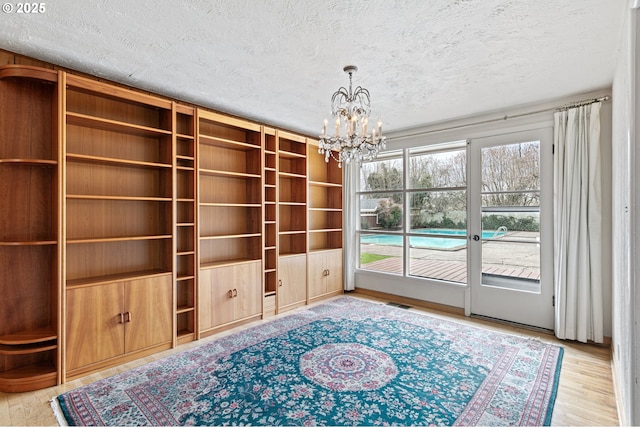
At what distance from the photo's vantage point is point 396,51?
2.51 meters

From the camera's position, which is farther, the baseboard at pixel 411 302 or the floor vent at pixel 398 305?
the floor vent at pixel 398 305

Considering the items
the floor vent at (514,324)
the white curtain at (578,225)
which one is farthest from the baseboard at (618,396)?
the floor vent at (514,324)

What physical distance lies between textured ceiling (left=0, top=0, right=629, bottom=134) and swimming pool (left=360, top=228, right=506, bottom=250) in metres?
1.73

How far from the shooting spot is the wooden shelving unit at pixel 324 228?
5.05 metres

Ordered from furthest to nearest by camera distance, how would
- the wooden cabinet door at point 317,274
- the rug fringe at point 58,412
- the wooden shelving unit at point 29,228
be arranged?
the wooden cabinet door at point 317,274 → the wooden shelving unit at point 29,228 → the rug fringe at point 58,412

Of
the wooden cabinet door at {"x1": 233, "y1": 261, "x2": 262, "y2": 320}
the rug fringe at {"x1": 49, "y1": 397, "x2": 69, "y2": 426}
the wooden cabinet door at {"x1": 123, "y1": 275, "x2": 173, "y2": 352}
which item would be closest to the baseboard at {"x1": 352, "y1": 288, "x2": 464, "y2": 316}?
the wooden cabinet door at {"x1": 233, "y1": 261, "x2": 262, "y2": 320}

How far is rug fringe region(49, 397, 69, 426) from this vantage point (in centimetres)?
211

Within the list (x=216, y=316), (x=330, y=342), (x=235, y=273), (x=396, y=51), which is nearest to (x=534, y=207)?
(x=396, y=51)

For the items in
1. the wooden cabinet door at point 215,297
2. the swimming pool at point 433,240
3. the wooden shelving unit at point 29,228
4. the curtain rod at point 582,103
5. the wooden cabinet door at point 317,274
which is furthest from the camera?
the wooden cabinet door at point 317,274

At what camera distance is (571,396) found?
7.86 ft

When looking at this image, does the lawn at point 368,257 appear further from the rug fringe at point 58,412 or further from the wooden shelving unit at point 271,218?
the rug fringe at point 58,412

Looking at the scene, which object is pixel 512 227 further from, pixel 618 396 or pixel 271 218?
pixel 271 218

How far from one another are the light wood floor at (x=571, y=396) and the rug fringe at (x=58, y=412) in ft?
0.09

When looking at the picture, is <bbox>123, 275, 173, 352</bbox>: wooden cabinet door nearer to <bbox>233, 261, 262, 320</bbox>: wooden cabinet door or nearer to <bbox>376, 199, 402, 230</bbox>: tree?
<bbox>233, 261, 262, 320</bbox>: wooden cabinet door
